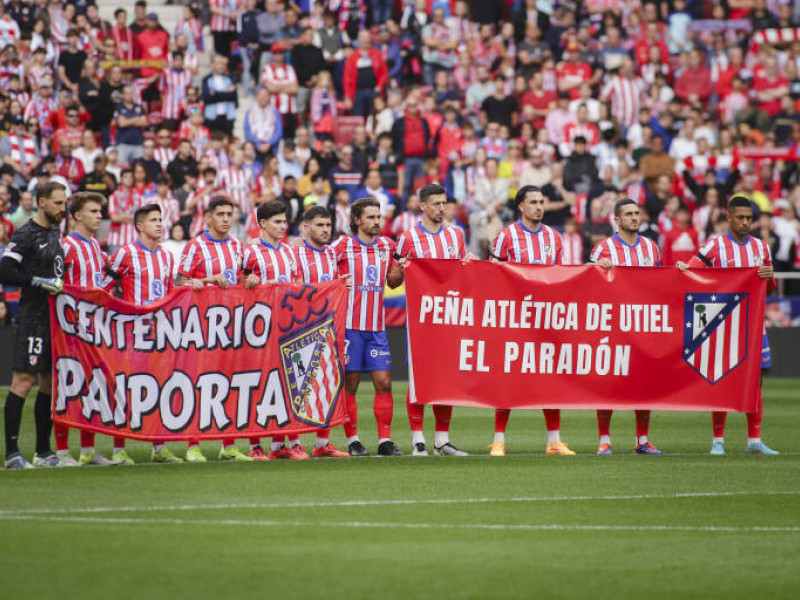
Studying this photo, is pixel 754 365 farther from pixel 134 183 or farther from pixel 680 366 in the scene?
pixel 134 183

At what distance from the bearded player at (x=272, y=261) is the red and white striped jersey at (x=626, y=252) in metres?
2.82

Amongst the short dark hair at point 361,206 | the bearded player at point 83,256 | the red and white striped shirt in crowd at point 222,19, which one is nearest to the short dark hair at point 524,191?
the short dark hair at point 361,206

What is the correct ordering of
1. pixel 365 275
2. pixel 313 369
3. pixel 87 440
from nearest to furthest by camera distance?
pixel 87 440 → pixel 313 369 → pixel 365 275

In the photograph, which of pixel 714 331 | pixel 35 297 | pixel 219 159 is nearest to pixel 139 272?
pixel 35 297

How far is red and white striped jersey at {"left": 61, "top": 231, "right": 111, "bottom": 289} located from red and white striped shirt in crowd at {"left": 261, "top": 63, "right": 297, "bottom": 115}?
1459cm

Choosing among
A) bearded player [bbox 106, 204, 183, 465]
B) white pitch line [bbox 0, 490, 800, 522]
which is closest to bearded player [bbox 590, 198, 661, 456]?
white pitch line [bbox 0, 490, 800, 522]

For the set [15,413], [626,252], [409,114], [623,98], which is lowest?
[15,413]

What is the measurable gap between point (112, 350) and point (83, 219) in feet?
3.52

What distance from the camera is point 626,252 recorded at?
13406 millimetres

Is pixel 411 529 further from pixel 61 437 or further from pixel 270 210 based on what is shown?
pixel 270 210

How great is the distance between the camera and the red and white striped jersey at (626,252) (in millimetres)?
13383

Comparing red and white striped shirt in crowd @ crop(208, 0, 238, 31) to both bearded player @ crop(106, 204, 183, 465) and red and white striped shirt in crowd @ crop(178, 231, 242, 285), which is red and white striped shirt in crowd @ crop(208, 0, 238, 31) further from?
bearded player @ crop(106, 204, 183, 465)

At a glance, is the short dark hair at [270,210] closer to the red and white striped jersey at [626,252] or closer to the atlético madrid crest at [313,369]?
the atlético madrid crest at [313,369]

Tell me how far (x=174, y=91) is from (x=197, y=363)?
14.9m
